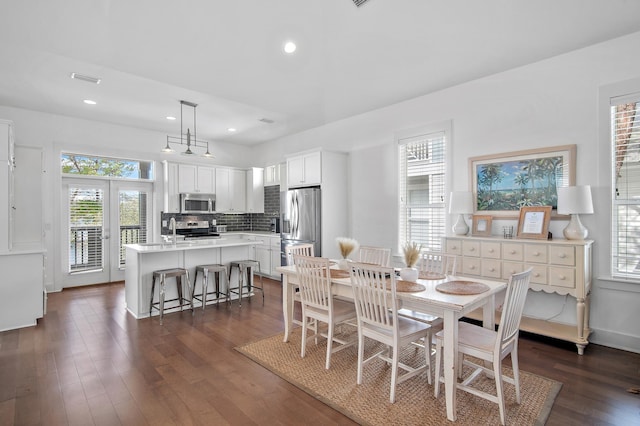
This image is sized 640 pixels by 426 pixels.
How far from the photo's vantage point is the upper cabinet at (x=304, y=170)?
556 cm

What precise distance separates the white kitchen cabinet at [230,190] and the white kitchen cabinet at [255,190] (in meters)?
0.14

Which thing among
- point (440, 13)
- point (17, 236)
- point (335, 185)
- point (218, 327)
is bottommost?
point (218, 327)

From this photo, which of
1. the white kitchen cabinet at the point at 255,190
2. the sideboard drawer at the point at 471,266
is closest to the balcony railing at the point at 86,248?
the white kitchen cabinet at the point at 255,190

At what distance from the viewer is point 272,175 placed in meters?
7.51

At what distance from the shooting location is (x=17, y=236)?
209 inches

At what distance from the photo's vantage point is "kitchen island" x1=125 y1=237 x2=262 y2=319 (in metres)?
4.30

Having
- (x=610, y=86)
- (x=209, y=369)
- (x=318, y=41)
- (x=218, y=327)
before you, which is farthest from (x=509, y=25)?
(x=218, y=327)

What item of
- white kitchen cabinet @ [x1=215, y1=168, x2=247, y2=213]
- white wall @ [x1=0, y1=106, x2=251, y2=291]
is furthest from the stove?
white wall @ [x1=0, y1=106, x2=251, y2=291]

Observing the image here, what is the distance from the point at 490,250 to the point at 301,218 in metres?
3.13

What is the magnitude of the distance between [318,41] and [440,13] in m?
1.11

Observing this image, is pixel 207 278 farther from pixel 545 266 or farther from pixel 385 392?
pixel 545 266

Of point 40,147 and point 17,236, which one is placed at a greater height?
point 40,147

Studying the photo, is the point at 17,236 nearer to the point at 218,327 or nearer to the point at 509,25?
the point at 218,327

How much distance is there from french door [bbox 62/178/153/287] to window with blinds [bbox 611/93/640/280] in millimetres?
7427
